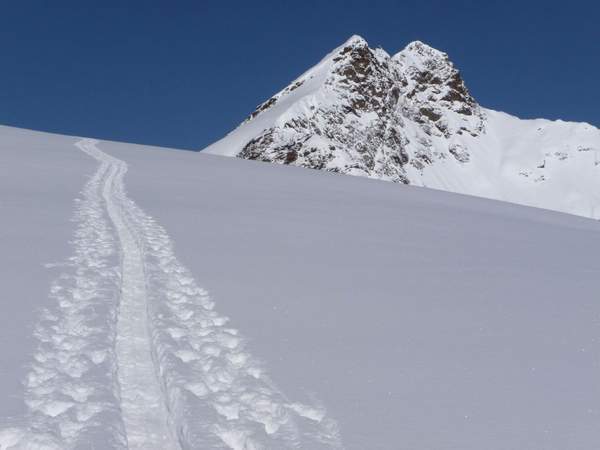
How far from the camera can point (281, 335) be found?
7090mm

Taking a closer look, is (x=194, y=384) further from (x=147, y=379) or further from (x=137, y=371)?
(x=137, y=371)

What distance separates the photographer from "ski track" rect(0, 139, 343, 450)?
16.3 feet

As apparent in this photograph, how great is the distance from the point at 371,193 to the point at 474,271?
13.1m

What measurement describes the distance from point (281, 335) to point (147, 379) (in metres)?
1.68

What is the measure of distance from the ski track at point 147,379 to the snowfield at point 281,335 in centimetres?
2

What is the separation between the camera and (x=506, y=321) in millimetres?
8094

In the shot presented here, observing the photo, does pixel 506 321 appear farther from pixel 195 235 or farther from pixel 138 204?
pixel 138 204

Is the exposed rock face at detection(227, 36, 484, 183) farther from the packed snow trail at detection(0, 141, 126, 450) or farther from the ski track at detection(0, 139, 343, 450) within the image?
the ski track at detection(0, 139, 343, 450)

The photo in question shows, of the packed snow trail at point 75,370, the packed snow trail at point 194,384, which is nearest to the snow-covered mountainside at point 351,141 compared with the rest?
the packed snow trail at point 75,370

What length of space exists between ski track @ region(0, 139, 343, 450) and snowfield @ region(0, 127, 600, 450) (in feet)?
0.06

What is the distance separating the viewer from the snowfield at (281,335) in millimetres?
5176

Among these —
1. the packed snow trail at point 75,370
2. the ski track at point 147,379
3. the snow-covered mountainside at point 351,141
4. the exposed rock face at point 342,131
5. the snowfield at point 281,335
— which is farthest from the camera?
the snow-covered mountainside at point 351,141

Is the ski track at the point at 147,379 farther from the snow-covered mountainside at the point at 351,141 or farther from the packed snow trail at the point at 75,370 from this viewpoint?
the snow-covered mountainside at the point at 351,141

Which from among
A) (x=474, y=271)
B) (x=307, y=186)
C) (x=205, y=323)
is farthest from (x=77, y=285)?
(x=307, y=186)
